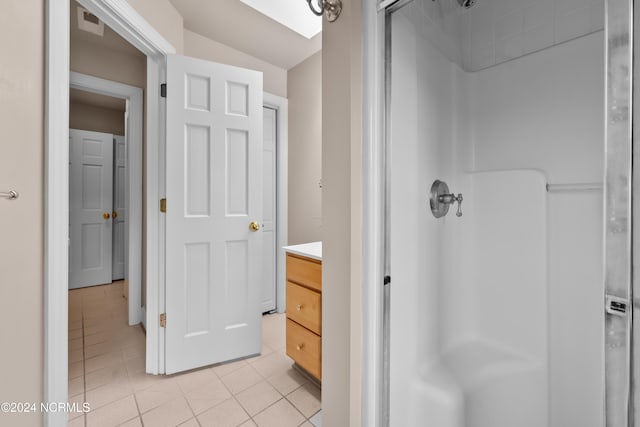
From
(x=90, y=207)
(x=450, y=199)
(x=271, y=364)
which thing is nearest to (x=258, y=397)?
(x=271, y=364)

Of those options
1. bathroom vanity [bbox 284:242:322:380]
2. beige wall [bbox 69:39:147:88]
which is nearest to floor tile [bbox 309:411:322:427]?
bathroom vanity [bbox 284:242:322:380]

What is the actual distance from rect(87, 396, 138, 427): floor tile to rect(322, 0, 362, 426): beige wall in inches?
40.5

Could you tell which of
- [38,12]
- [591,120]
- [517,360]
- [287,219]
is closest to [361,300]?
[517,360]

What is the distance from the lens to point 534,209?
133 cm

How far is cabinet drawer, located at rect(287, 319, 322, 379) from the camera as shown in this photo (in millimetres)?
1572

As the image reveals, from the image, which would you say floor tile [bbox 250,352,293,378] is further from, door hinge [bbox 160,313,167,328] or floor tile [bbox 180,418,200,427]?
door hinge [bbox 160,313,167,328]

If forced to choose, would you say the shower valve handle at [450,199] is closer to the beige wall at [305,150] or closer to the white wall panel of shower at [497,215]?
the white wall panel of shower at [497,215]

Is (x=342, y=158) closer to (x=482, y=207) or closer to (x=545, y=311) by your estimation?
(x=482, y=207)

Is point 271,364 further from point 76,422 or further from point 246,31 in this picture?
point 246,31

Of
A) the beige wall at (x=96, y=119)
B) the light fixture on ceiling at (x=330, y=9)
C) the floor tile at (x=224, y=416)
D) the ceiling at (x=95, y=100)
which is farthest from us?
the beige wall at (x=96, y=119)

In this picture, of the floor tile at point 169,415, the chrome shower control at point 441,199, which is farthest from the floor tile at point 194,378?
the chrome shower control at point 441,199

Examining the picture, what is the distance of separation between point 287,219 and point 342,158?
5.91 feet

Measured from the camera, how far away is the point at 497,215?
1.45m

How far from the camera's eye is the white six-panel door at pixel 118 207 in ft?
13.2
